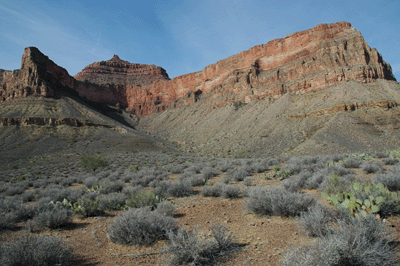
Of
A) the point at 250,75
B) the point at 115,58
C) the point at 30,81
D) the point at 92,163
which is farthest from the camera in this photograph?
the point at 115,58

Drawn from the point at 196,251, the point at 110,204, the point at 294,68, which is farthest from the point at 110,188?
the point at 294,68

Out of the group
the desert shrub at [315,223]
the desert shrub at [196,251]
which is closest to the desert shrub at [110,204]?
the desert shrub at [196,251]

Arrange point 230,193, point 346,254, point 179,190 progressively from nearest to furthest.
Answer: point 346,254, point 230,193, point 179,190

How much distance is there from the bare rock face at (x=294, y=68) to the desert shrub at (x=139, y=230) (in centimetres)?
4561

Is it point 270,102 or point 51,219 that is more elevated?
point 270,102

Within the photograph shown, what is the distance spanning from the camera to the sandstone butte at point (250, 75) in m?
42.0

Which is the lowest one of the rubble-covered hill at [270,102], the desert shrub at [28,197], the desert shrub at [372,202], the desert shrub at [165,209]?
the desert shrub at [28,197]

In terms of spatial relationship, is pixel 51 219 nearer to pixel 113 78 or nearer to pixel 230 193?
pixel 230 193

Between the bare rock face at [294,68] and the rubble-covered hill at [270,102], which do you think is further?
the bare rock face at [294,68]

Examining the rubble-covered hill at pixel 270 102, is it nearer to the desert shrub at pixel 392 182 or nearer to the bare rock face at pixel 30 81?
the bare rock face at pixel 30 81

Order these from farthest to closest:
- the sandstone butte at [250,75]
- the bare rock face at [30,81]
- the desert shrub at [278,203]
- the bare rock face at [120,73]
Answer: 1. the bare rock face at [120,73]
2. the bare rock face at [30,81]
3. the sandstone butte at [250,75]
4. the desert shrub at [278,203]

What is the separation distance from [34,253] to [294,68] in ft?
187

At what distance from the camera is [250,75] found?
5997cm

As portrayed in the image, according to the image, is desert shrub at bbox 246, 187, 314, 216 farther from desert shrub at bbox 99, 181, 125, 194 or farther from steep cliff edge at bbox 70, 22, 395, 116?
steep cliff edge at bbox 70, 22, 395, 116
